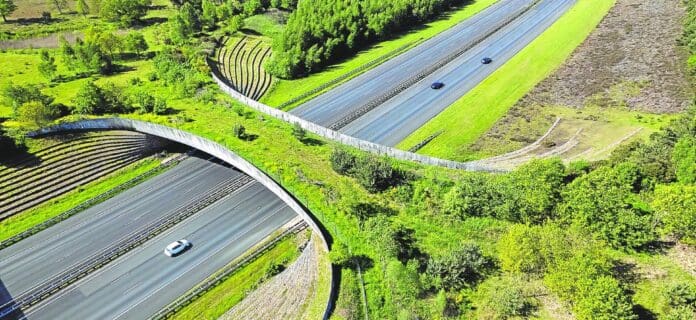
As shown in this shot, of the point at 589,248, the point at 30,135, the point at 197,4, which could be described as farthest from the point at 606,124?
the point at 197,4

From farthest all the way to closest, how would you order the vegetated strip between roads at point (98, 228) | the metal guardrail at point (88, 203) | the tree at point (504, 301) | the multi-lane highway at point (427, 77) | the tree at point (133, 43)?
the tree at point (133, 43) < the multi-lane highway at point (427, 77) < the metal guardrail at point (88, 203) < the vegetated strip between roads at point (98, 228) < the tree at point (504, 301)

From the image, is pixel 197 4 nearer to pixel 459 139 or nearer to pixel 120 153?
pixel 120 153

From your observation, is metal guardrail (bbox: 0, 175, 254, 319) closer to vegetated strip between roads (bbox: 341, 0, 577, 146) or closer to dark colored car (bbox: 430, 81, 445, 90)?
vegetated strip between roads (bbox: 341, 0, 577, 146)

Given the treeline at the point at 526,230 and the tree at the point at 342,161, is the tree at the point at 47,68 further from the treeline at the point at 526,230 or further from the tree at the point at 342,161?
the treeline at the point at 526,230

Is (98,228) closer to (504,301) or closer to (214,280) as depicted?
(214,280)

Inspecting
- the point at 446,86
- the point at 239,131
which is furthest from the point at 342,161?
the point at 446,86

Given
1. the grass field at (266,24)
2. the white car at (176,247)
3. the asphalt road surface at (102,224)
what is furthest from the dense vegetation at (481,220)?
the grass field at (266,24)
